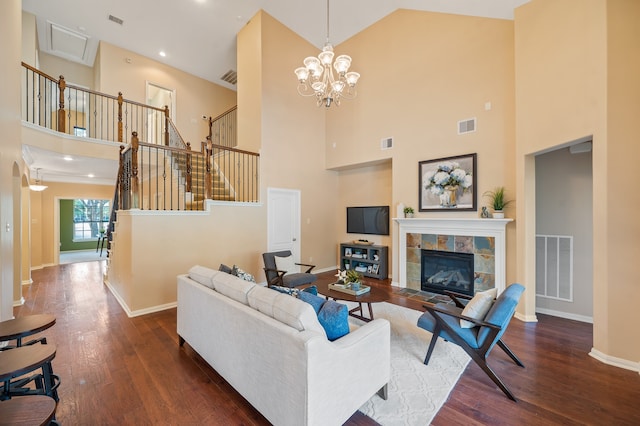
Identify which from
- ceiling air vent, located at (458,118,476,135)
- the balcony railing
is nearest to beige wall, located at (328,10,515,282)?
ceiling air vent, located at (458,118,476,135)

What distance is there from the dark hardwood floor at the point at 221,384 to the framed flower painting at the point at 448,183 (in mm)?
2073

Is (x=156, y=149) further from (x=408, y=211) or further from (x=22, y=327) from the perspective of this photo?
(x=408, y=211)

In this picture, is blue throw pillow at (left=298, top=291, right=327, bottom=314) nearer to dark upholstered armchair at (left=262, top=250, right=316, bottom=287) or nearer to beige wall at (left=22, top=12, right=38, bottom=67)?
dark upholstered armchair at (left=262, top=250, right=316, bottom=287)

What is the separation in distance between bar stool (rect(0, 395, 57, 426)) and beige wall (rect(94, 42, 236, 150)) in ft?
23.8

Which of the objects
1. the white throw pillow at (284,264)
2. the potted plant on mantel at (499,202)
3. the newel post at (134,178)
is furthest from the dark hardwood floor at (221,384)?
the white throw pillow at (284,264)

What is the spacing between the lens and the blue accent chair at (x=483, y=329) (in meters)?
2.33

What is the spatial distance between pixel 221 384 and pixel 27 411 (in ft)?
4.76

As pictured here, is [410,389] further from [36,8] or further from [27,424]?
[36,8]

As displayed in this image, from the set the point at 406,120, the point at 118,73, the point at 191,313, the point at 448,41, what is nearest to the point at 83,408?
the point at 191,313

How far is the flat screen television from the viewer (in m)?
6.34

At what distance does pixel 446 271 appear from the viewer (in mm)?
5031

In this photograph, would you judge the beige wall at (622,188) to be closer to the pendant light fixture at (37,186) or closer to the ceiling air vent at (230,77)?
the ceiling air vent at (230,77)

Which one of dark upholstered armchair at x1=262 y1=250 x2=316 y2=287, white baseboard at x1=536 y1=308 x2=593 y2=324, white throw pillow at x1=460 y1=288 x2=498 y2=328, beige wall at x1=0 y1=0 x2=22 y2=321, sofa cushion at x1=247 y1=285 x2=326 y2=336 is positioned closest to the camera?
sofa cushion at x1=247 y1=285 x2=326 y2=336

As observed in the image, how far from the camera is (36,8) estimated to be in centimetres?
571
